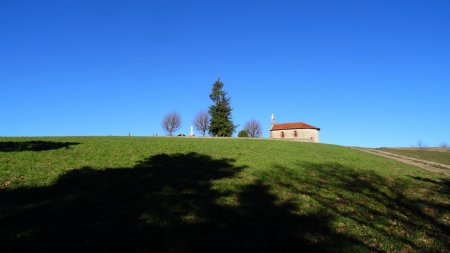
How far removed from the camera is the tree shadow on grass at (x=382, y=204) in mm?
11702

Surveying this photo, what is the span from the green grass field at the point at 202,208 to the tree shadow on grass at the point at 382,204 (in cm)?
6

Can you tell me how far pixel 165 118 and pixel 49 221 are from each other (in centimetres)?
12796

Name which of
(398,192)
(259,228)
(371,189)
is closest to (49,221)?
(259,228)

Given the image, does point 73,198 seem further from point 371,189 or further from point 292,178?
point 371,189

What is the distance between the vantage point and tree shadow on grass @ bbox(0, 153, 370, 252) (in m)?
9.49

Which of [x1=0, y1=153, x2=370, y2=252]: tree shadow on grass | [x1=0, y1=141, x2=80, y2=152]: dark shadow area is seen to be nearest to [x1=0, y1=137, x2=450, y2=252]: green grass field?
[x1=0, y1=153, x2=370, y2=252]: tree shadow on grass

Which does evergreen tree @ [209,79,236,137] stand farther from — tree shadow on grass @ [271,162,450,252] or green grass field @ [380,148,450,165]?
tree shadow on grass @ [271,162,450,252]

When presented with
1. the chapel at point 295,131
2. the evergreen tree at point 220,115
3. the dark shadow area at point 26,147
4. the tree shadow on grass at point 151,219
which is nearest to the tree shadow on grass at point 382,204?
the tree shadow on grass at point 151,219

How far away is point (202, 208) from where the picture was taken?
12.9 metres

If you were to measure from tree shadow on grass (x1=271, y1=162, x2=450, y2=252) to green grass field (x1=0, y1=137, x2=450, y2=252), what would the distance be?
0.06m

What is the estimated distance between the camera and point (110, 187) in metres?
15.3

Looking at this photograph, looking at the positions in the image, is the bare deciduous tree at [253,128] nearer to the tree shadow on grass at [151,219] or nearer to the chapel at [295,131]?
the chapel at [295,131]

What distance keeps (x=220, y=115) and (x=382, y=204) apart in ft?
242

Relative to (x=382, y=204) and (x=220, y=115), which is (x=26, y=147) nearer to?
(x=382, y=204)
